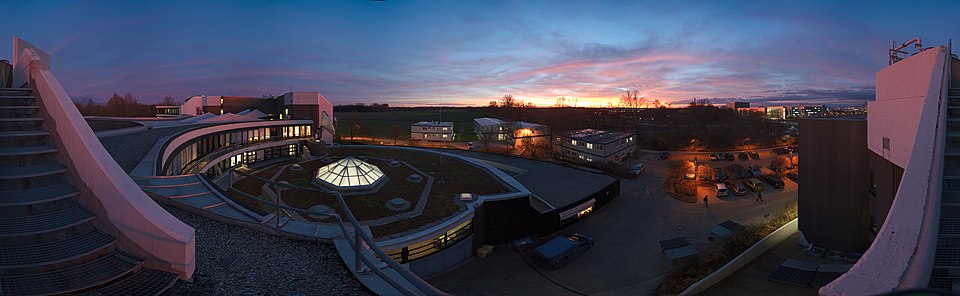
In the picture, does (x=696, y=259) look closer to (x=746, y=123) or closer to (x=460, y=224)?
(x=460, y=224)

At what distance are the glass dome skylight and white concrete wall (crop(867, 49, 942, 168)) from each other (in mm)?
20764

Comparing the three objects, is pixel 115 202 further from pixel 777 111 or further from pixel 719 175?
pixel 777 111

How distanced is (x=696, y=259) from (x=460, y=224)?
10539 millimetres

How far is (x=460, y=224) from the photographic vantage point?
57.5 ft

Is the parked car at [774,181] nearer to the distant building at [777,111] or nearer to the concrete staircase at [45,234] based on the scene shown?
the concrete staircase at [45,234]

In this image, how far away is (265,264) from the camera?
18.3 feet

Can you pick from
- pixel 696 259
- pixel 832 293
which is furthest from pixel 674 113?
pixel 832 293

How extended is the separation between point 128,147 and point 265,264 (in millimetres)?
12406

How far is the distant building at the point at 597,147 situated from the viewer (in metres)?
43.8

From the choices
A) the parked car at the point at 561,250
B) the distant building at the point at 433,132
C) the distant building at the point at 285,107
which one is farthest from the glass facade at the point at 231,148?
the distant building at the point at 433,132

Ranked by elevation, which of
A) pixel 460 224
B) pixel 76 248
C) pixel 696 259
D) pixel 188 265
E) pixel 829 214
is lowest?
pixel 696 259

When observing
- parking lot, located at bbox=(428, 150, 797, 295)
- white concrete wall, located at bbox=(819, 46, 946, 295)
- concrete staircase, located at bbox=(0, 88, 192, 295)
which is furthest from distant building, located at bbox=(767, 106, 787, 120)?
concrete staircase, located at bbox=(0, 88, 192, 295)

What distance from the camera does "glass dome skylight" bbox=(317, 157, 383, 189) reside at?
71.4ft

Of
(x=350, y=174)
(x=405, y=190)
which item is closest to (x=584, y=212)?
(x=405, y=190)
